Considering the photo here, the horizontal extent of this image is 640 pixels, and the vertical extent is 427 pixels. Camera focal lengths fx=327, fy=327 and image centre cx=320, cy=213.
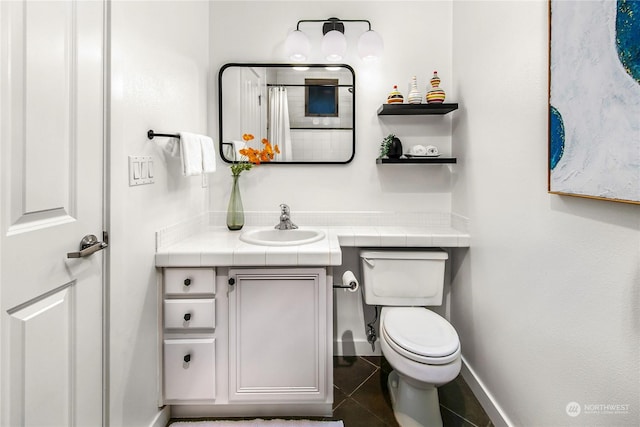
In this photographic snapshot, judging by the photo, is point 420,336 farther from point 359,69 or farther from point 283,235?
point 359,69

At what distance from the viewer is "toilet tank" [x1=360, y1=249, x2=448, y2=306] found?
181cm

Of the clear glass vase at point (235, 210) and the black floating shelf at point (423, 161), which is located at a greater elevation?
the black floating shelf at point (423, 161)

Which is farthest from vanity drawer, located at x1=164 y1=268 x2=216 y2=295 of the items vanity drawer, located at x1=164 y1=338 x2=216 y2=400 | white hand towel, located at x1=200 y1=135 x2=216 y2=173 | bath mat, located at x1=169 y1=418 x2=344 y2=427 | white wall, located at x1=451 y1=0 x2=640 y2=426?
white wall, located at x1=451 y1=0 x2=640 y2=426

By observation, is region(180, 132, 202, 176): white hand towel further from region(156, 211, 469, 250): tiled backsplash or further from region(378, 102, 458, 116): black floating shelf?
region(378, 102, 458, 116): black floating shelf

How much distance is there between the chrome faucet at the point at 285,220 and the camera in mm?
1932

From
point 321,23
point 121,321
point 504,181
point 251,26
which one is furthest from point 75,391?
point 321,23

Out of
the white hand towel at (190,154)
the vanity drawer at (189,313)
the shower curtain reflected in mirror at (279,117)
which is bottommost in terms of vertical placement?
the vanity drawer at (189,313)

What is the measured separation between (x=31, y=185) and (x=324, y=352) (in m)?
1.24

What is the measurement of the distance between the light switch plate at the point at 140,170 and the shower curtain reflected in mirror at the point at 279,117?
0.84 m

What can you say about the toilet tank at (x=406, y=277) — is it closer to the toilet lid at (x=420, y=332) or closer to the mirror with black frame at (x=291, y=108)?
the toilet lid at (x=420, y=332)

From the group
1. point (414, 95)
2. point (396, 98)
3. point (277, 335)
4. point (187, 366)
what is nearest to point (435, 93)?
point (414, 95)

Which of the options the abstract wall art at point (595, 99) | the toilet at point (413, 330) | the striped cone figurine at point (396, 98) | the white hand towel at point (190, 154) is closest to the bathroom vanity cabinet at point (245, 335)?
the toilet at point (413, 330)

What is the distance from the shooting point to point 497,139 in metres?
1.51

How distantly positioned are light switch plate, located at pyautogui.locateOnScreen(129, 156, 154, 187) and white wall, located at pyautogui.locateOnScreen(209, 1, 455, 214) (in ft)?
2.40
